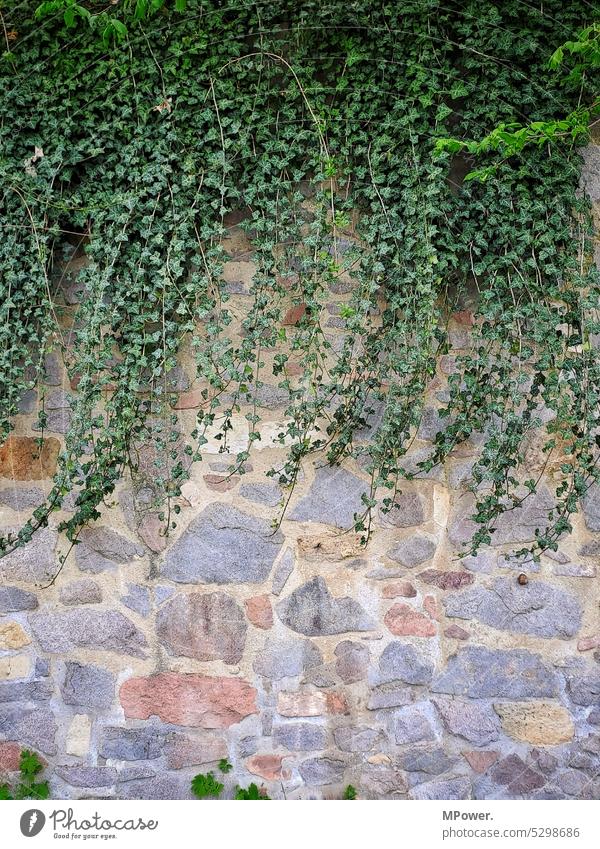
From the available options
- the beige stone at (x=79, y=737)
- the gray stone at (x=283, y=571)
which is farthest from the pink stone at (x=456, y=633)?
the beige stone at (x=79, y=737)

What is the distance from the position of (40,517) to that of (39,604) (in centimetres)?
36

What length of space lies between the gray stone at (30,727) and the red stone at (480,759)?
138cm

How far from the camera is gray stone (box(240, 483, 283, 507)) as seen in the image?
2875mm

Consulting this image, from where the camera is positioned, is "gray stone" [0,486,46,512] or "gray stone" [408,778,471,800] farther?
"gray stone" [0,486,46,512]

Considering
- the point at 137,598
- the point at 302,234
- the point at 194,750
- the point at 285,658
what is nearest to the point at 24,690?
the point at 137,598

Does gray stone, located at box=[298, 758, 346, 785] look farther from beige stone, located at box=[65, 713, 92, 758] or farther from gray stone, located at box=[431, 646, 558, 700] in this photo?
beige stone, located at box=[65, 713, 92, 758]

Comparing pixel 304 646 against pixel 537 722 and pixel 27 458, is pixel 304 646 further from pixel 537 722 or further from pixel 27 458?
pixel 27 458

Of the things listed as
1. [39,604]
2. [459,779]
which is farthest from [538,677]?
[39,604]

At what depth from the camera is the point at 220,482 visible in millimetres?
2885

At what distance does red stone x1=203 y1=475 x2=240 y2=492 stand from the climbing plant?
0.15 m

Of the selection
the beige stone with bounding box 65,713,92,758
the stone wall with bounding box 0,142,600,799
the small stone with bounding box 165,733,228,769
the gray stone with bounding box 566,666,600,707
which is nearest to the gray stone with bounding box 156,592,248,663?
the stone wall with bounding box 0,142,600,799

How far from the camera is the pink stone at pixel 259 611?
284 centimetres

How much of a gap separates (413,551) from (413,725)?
0.57 m

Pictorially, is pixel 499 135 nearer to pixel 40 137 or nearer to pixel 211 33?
pixel 211 33
